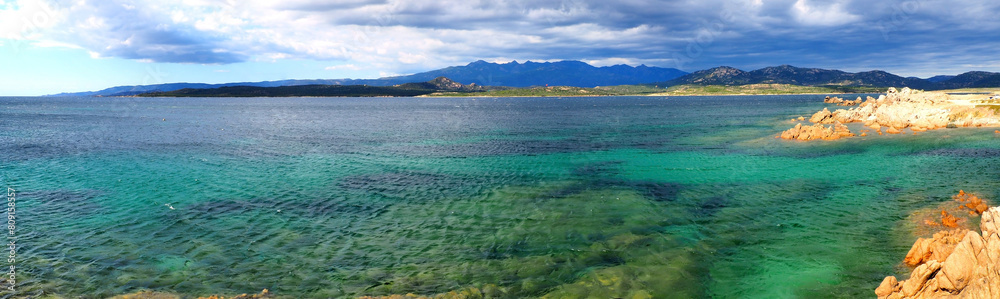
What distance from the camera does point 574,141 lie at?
73.3 meters

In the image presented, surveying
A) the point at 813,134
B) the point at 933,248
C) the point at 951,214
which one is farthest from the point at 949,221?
the point at 813,134

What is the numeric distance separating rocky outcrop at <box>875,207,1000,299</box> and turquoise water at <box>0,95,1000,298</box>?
2.27 meters

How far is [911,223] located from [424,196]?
31232 millimetres

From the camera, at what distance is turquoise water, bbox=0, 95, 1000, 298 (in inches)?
794

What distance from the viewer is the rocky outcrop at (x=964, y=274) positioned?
1408 cm

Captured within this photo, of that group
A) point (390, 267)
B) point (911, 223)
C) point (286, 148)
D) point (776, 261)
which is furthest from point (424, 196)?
point (286, 148)

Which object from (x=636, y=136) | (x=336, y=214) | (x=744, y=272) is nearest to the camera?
(x=744, y=272)

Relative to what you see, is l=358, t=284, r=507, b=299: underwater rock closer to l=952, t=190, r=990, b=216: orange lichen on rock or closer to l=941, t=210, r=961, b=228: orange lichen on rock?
l=941, t=210, r=961, b=228: orange lichen on rock

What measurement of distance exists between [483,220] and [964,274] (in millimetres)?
21635

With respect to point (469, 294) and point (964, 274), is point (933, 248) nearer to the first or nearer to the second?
point (964, 274)

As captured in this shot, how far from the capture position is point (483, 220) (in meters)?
29.1

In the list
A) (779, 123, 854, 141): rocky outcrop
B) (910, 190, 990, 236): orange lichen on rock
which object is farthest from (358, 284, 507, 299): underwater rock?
(779, 123, 854, 141): rocky outcrop

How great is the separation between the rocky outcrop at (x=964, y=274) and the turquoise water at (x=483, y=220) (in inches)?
89.3

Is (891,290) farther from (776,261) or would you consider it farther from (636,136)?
(636,136)
